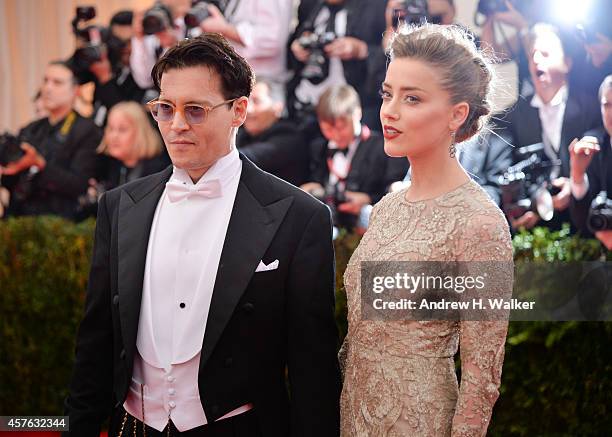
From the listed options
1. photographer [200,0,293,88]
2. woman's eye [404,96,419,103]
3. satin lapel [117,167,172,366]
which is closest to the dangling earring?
woman's eye [404,96,419,103]

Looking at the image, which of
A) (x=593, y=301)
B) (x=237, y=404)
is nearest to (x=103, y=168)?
(x=593, y=301)

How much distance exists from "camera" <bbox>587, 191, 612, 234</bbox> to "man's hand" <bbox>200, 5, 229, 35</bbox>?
8.51 feet

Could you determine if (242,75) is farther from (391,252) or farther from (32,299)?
(32,299)

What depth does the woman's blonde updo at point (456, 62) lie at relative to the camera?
205 cm

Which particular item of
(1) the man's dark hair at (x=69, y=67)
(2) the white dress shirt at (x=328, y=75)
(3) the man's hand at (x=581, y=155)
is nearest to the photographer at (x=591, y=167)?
(3) the man's hand at (x=581, y=155)

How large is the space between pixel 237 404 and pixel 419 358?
1.55ft

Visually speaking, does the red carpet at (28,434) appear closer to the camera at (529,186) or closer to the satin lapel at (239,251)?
the satin lapel at (239,251)

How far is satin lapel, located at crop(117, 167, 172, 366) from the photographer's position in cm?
212

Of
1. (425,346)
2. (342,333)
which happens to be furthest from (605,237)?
(425,346)

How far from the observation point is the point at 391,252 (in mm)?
2104

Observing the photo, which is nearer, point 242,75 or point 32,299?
point 242,75

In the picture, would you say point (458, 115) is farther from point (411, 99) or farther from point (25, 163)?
point (25, 163)

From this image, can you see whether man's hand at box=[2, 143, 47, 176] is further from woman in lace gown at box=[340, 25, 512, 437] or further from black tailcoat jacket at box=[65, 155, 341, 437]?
woman in lace gown at box=[340, 25, 512, 437]

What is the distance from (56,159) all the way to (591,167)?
3.77 meters
